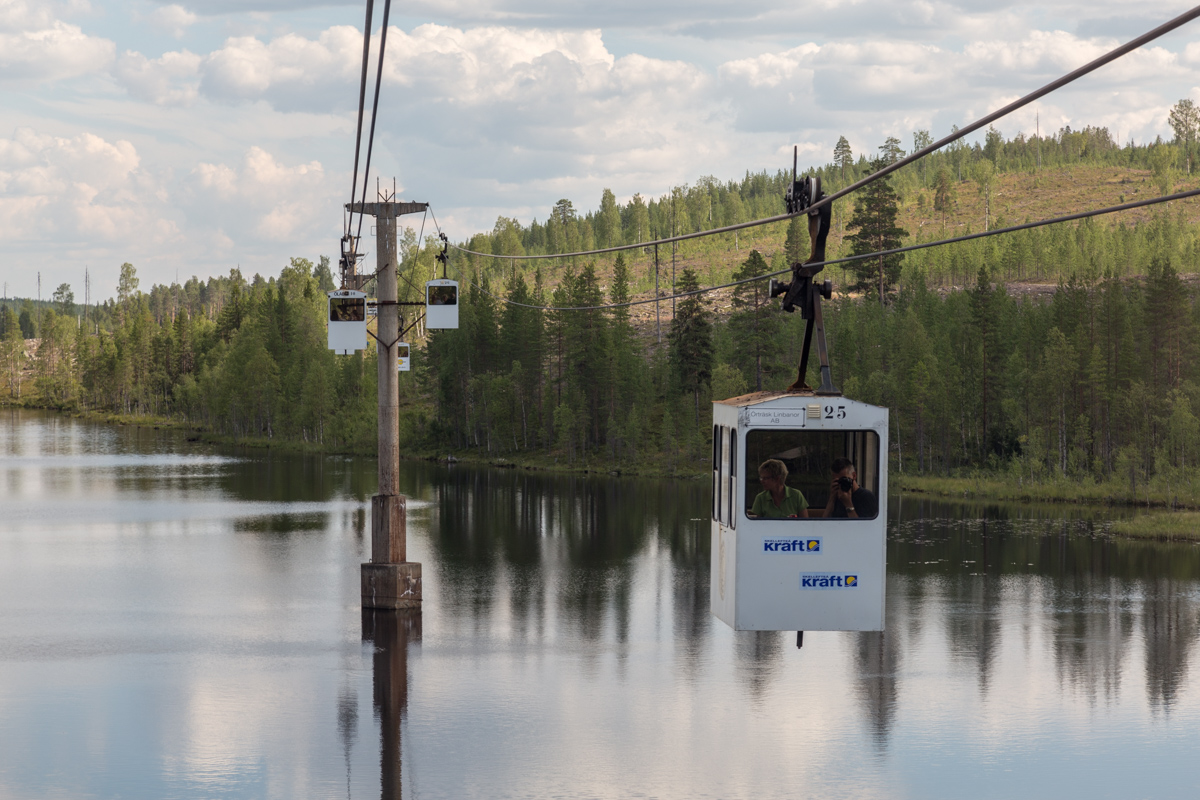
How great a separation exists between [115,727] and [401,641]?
8882mm

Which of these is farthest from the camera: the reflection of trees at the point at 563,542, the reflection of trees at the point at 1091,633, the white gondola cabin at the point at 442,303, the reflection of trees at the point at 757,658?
the reflection of trees at the point at 563,542

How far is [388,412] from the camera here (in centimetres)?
3434

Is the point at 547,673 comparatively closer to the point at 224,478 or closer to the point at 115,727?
the point at 115,727

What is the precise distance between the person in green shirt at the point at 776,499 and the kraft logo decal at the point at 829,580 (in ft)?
2.47

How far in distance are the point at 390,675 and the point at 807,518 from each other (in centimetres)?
1643

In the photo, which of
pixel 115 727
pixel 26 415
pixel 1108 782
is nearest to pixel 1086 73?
pixel 1108 782

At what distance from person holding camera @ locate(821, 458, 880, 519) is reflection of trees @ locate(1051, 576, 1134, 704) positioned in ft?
53.6

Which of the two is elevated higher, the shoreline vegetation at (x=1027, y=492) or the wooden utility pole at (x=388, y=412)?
the wooden utility pole at (x=388, y=412)

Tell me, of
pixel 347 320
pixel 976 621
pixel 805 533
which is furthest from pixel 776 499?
pixel 976 621

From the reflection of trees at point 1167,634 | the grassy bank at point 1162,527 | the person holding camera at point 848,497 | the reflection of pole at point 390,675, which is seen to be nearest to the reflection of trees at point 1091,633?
the reflection of trees at point 1167,634

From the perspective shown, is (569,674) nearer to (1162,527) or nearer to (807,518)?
(807,518)

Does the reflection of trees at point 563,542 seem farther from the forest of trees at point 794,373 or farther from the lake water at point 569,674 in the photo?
the forest of trees at point 794,373

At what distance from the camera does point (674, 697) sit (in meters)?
28.4

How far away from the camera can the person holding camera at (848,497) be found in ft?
51.6
